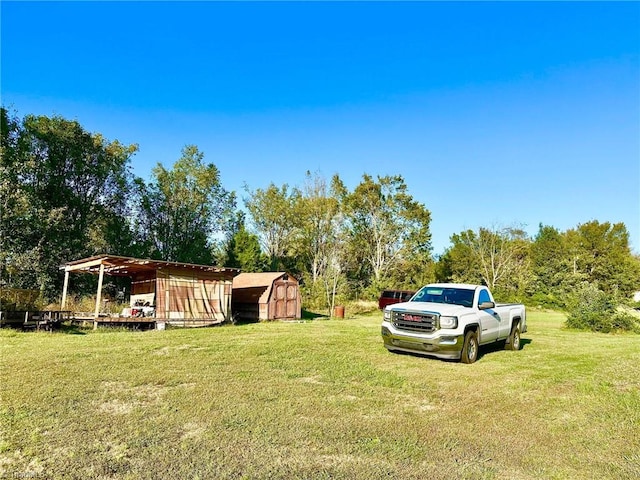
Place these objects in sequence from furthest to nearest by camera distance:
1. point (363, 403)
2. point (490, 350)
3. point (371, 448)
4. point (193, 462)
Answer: point (490, 350) < point (363, 403) < point (371, 448) < point (193, 462)

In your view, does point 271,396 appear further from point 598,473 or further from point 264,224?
point 264,224

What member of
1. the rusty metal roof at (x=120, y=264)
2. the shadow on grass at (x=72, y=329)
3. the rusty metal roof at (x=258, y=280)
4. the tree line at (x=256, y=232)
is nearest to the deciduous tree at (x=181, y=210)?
the tree line at (x=256, y=232)

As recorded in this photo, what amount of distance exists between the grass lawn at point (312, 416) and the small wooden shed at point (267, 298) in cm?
1393

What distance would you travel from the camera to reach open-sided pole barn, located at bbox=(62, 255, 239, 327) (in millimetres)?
17808

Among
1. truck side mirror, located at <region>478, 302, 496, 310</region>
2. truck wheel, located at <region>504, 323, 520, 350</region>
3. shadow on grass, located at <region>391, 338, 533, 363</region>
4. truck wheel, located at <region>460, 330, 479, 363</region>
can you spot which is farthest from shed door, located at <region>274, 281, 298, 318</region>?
truck wheel, located at <region>460, 330, 479, 363</region>

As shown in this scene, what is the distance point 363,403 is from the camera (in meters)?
6.04

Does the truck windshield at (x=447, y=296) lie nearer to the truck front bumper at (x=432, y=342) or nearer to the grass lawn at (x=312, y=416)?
the truck front bumper at (x=432, y=342)

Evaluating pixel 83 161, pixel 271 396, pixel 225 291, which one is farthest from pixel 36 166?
pixel 271 396

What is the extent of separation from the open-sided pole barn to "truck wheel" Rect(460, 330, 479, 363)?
12.9m

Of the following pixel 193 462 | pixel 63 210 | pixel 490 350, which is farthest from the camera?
pixel 63 210

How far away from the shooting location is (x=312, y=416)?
212 inches

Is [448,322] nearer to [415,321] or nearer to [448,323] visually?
[448,323]

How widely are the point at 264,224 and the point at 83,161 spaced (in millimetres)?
19494

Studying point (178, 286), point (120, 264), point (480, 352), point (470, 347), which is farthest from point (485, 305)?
point (120, 264)
